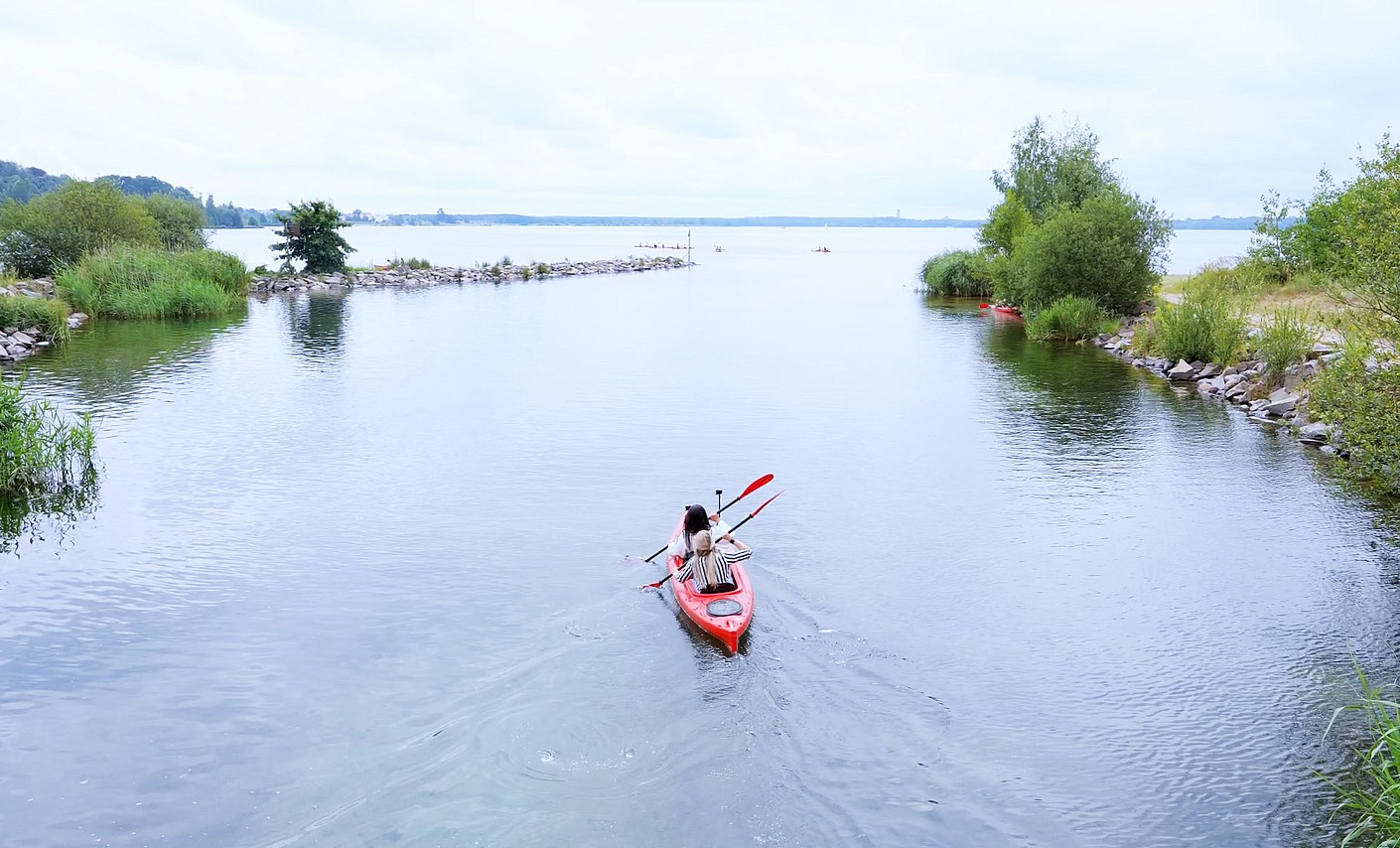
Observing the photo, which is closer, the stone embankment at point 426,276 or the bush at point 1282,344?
the bush at point 1282,344

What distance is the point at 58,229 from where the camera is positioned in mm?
49812

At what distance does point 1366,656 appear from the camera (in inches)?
492

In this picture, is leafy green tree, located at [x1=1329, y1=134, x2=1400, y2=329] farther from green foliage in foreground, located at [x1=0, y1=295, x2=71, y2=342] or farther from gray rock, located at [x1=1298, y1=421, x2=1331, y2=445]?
green foliage in foreground, located at [x1=0, y1=295, x2=71, y2=342]

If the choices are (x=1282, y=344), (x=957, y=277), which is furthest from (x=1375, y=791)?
(x=957, y=277)

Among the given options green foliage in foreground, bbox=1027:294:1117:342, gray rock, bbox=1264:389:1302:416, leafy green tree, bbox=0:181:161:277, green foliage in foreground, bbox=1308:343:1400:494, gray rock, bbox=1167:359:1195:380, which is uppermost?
leafy green tree, bbox=0:181:161:277

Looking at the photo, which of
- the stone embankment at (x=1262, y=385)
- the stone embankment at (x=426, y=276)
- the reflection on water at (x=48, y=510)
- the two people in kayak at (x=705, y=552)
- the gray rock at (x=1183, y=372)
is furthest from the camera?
the stone embankment at (x=426, y=276)

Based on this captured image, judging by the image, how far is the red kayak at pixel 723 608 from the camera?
12.8 metres

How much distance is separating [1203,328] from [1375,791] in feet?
86.4

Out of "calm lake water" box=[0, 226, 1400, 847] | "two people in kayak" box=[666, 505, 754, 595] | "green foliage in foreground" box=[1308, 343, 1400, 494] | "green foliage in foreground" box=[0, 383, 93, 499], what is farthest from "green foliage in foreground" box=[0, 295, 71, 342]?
"green foliage in foreground" box=[1308, 343, 1400, 494]

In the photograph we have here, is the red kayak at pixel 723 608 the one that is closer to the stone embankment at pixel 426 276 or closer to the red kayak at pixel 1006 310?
the red kayak at pixel 1006 310

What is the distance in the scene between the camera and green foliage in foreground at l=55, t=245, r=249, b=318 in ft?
145

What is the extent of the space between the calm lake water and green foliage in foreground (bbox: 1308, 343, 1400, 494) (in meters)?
1.79

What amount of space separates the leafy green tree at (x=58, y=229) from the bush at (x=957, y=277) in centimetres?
4883

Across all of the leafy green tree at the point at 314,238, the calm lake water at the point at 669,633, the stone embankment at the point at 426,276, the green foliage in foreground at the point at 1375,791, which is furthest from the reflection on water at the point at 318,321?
the green foliage in foreground at the point at 1375,791
